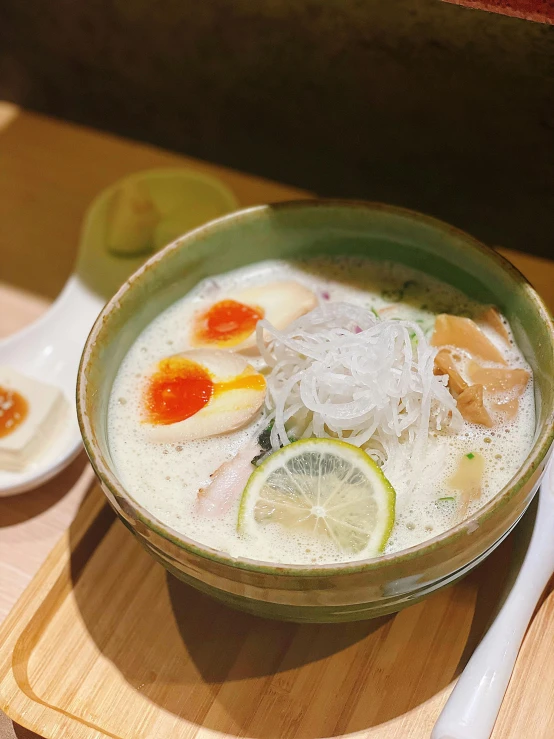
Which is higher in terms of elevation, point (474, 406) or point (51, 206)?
point (474, 406)

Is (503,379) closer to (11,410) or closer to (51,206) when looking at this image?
(11,410)

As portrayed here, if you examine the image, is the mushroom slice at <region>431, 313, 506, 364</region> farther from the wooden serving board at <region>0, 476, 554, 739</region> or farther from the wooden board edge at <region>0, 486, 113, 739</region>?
the wooden board edge at <region>0, 486, 113, 739</region>

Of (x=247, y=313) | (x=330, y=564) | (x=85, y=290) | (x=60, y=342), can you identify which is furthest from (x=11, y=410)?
(x=330, y=564)

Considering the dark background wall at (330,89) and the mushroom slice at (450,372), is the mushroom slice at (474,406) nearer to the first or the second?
the mushroom slice at (450,372)

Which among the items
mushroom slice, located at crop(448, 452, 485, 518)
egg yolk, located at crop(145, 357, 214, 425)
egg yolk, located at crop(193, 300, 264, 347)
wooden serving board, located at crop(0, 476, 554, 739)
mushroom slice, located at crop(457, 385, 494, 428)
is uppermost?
mushroom slice, located at crop(457, 385, 494, 428)

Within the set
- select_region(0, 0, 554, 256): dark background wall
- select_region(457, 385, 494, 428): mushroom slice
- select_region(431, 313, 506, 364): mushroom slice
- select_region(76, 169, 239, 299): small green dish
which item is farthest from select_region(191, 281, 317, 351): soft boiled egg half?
select_region(0, 0, 554, 256): dark background wall

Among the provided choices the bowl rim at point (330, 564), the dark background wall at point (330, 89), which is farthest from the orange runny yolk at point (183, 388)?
the dark background wall at point (330, 89)

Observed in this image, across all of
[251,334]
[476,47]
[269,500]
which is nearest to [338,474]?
[269,500]
